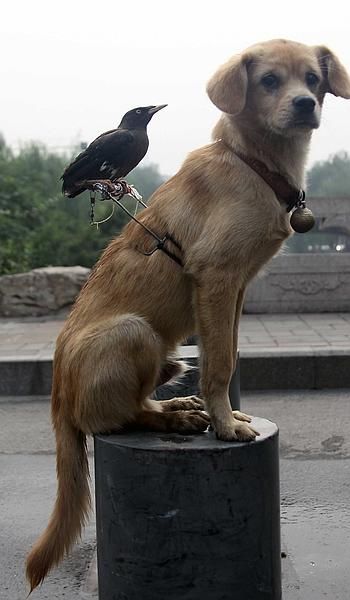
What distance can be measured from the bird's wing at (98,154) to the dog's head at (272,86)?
0.36 m

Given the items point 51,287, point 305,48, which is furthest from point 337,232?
point 305,48

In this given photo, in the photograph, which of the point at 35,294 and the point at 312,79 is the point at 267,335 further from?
the point at 312,79

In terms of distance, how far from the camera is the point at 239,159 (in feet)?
8.86

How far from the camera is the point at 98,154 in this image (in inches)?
104

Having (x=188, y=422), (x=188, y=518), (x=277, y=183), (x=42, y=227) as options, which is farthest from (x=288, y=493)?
(x=42, y=227)

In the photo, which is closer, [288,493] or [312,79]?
[312,79]

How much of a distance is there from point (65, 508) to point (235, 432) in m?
0.70

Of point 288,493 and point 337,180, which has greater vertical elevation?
point 337,180

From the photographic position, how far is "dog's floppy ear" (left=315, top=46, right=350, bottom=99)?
9.15ft

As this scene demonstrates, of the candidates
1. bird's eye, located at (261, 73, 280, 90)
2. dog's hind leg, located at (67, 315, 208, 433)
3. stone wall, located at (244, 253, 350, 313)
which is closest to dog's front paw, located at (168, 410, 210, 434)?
dog's hind leg, located at (67, 315, 208, 433)

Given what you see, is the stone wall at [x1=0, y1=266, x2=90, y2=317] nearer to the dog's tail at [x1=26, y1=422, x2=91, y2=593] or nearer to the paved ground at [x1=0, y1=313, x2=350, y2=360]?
the paved ground at [x1=0, y1=313, x2=350, y2=360]

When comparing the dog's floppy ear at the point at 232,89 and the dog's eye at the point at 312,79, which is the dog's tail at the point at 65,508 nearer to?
the dog's floppy ear at the point at 232,89

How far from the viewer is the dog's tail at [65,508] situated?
2.71 metres

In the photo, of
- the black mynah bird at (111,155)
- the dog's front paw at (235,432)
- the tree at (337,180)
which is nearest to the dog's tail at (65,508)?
the dog's front paw at (235,432)
